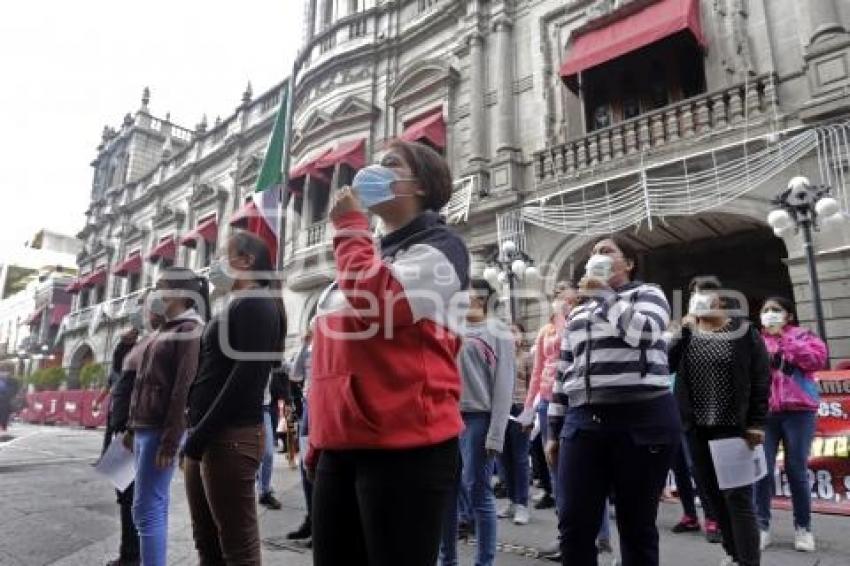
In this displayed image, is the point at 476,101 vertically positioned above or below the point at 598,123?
above

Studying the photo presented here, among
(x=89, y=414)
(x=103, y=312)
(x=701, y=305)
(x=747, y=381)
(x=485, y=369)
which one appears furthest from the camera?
(x=103, y=312)

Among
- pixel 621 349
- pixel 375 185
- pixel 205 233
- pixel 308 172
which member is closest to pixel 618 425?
pixel 621 349

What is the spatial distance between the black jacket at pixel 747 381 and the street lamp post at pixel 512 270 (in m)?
6.05

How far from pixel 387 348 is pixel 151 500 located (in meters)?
2.05

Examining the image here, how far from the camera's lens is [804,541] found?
407cm

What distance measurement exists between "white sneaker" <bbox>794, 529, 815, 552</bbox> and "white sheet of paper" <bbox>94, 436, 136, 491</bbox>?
14.2 ft

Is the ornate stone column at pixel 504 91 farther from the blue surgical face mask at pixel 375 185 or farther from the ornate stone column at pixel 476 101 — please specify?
the blue surgical face mask at pixel 375 185

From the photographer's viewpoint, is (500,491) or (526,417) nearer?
(526,417)

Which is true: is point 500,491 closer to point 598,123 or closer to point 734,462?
point 734,462

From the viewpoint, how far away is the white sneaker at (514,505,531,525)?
4.82 meters

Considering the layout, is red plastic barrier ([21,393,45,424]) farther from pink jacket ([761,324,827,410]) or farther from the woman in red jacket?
the woman in red jacket

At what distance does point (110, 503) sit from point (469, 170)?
338 inches

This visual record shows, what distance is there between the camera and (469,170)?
12023 millimetres

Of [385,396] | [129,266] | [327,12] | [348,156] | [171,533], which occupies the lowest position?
[171,533]
